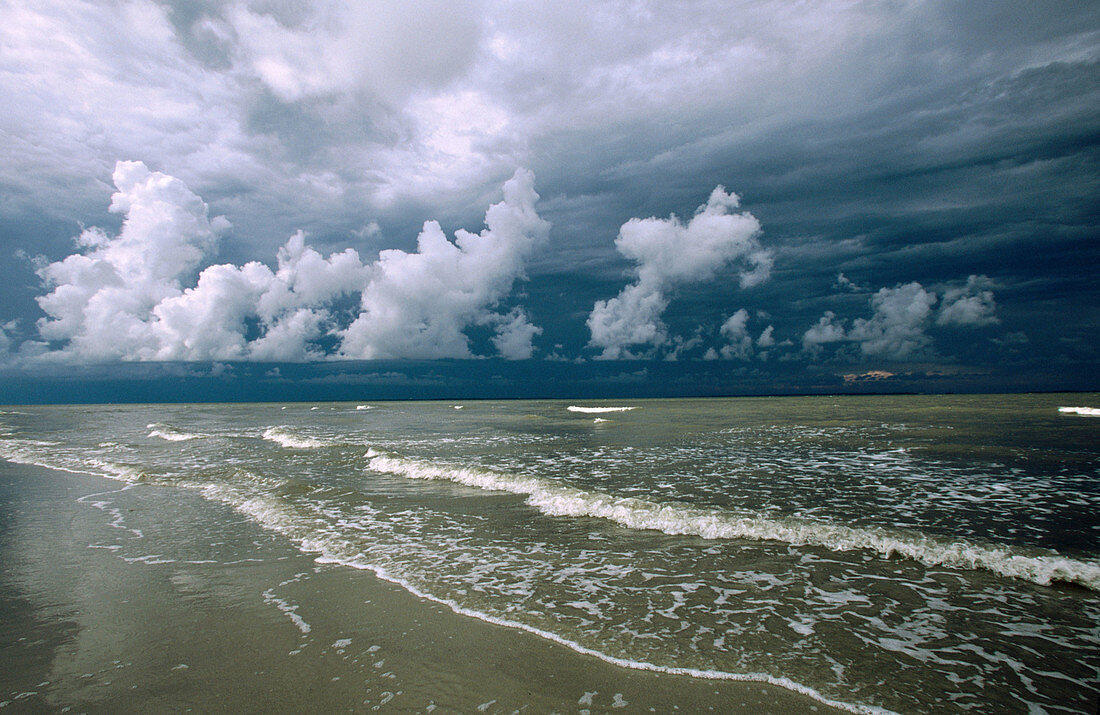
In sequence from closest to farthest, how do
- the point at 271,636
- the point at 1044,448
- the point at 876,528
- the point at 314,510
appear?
the point at 271,636, the point at 876,528, the point at 314,510, the point at 1044,448

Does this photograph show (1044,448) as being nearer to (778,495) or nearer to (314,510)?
Result: (778,495)

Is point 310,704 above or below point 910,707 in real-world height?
above

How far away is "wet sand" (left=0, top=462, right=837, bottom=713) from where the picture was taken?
5.09 meters

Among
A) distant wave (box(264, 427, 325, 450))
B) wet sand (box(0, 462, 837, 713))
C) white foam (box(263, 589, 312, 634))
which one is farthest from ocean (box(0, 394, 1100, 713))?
distant wave (box(264, 427, 325, 450))

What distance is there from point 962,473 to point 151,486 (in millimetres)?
28076

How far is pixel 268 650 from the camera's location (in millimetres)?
6152

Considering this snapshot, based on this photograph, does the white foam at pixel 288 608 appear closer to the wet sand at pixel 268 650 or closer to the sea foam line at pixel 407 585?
the wet sand at pixel 268 650

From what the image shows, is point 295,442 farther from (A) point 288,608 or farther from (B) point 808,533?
(B) point 808,533

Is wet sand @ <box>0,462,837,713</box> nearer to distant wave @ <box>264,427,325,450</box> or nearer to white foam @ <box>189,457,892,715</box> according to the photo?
Result: white foam @ <box>189,457,892,715</box>

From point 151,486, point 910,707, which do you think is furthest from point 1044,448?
point 151,486

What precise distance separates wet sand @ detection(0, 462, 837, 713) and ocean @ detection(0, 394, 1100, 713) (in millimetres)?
338

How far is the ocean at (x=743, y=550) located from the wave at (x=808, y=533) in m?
0.05

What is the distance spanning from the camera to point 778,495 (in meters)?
13.9

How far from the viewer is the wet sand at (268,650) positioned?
509 centimetres
